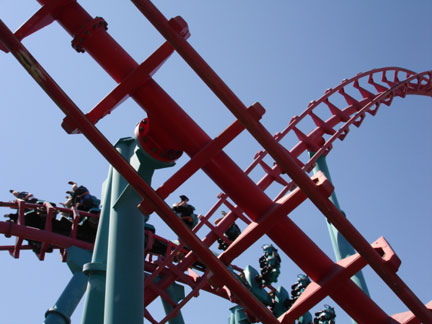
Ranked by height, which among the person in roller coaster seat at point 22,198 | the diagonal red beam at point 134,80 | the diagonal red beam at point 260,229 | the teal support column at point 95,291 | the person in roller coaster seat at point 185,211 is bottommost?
the diagonal red beam at point 260,229

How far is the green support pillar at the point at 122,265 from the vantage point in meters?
2.23

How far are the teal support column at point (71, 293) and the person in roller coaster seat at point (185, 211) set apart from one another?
1.25m

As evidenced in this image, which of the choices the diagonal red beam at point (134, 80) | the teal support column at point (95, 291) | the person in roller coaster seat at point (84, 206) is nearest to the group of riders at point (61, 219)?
the person in roller coaster seat at point (84, 206)

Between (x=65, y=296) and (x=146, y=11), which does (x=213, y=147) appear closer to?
(x=146, y=11)

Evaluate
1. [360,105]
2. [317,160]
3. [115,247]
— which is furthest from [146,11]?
[360,105]

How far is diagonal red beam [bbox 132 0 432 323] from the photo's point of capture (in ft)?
6.55

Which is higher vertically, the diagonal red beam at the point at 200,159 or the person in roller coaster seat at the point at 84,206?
the person in roller coaster seat at the point at 84,206

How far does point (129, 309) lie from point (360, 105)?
267 inches

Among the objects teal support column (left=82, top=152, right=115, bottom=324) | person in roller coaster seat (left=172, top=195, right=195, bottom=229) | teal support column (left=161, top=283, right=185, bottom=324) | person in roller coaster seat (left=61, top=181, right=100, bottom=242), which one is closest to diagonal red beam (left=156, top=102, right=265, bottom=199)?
teal support column (left=82, top=152, right=115, bottom=324)

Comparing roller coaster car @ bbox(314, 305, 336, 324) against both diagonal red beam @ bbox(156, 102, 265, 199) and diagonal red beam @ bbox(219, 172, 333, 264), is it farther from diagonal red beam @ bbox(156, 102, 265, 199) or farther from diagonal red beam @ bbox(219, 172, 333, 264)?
diagonal red beam @ bbox(156, 102, 265, 199)

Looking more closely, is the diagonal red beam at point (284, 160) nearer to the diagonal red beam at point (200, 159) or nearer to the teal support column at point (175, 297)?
the diagonal red beam at point (200, 159)

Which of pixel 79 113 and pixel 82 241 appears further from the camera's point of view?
pixel 82 241

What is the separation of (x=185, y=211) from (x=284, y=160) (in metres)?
3.87

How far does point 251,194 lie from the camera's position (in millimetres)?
2352
